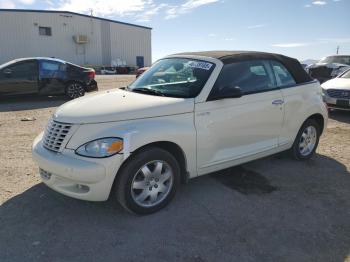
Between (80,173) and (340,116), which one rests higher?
(80,173)

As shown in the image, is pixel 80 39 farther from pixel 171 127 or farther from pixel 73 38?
pixel 171 127

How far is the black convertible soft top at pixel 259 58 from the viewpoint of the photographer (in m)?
4.56

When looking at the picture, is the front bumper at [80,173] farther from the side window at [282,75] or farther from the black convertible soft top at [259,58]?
the side window at [282,75]

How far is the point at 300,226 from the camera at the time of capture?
3.64 meters

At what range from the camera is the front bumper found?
3377 mm

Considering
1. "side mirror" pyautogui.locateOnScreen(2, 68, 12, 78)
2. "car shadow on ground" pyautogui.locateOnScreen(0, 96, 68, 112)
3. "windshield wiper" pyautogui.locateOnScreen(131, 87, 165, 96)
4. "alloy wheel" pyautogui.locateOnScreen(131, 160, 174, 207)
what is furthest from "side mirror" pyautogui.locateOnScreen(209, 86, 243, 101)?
"side mirror" pyautogui.locateOnScreen(2, 68, 12, 78)

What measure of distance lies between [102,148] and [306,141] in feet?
12.0

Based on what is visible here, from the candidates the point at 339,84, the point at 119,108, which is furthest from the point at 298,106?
the point at 339,84

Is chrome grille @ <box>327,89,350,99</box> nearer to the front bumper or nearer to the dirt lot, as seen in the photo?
the dirt lot

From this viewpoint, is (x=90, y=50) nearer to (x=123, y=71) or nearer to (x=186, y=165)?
(x=123, y=71)

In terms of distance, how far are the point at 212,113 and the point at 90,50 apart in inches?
1698

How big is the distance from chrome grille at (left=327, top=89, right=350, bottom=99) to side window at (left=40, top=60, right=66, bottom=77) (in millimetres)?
8579

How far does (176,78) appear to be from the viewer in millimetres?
4547

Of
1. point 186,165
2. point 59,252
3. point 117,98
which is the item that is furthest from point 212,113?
point 59,252
